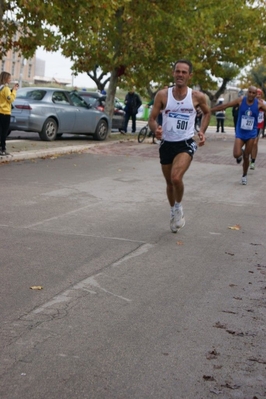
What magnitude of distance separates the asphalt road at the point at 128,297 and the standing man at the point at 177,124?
2.00 feet

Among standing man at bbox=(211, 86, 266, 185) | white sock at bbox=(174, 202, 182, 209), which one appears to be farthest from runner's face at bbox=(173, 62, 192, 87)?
standing man at bbox=(211, 86, 266, 185)

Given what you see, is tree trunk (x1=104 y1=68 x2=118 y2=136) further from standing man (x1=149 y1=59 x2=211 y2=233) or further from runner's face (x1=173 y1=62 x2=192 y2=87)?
runner's face (x1=173 y1=62 x2=192 y2=87)

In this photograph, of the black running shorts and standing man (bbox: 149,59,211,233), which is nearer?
standing man (bbox: 149,59,211,233)

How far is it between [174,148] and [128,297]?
3.72 meters

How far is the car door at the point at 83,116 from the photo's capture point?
25.0m

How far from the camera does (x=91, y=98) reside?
3325 centimetres

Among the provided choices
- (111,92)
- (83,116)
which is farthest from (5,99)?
(111,92)

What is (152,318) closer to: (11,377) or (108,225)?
(11,377)

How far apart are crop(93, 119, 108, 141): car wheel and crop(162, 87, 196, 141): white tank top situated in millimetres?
16784

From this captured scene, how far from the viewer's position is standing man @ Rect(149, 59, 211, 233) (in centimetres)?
977

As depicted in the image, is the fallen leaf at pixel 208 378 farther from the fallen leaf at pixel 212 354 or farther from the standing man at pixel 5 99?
the standing man at pixel 5 99

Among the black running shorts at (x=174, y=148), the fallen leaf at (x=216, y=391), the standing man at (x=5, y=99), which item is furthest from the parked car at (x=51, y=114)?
the fallen leaf at (x=216, y=391)

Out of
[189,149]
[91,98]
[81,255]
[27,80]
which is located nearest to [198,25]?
[91,98]

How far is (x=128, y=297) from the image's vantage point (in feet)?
21.5
